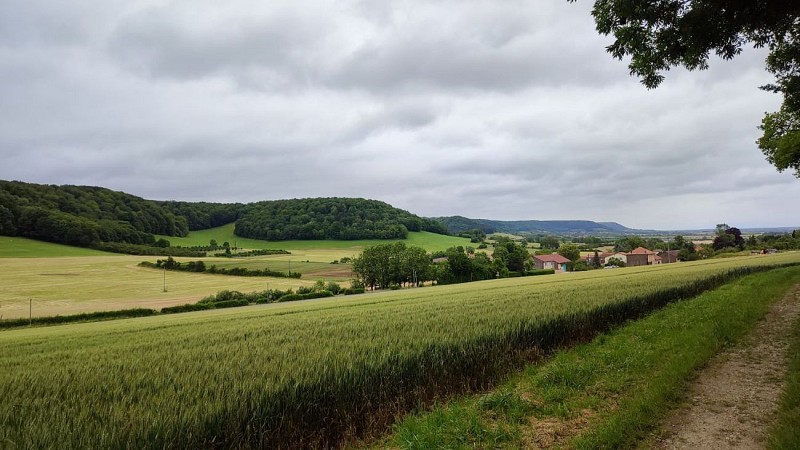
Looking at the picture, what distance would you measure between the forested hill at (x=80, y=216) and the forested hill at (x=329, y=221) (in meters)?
29.1

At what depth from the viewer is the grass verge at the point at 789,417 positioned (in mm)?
4121

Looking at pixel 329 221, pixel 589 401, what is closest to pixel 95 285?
pixel 589 401

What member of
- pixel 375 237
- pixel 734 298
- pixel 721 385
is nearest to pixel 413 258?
pixel 375 237

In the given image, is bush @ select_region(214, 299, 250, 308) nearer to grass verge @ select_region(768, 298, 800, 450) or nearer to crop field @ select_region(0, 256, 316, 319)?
crop field @ select_region(0, 256, 316, 319)

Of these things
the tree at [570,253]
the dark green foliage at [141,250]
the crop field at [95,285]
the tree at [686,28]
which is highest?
the tree at [686,28]

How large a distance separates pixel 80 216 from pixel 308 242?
2651 inches

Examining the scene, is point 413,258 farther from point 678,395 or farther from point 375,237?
point 678,395

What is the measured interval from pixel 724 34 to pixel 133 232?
5696 inches

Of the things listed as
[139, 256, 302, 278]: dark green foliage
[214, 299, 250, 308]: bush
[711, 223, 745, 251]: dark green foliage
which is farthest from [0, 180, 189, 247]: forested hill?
[711, 223, 745, 251]: dark green foliage

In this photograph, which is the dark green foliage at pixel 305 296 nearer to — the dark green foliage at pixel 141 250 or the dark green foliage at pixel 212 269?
the dark green foliage at pixel 212 269

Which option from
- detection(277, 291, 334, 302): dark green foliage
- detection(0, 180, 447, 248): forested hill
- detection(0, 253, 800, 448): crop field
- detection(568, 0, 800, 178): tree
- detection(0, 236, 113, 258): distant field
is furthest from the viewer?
detection(0, 180, 447, 248): forested hill

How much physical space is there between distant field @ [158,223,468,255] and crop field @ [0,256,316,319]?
43749 millimetres

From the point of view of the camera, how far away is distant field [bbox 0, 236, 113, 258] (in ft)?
284

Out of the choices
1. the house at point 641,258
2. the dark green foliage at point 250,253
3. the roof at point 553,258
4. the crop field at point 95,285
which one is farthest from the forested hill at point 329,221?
the house at point 641,258
